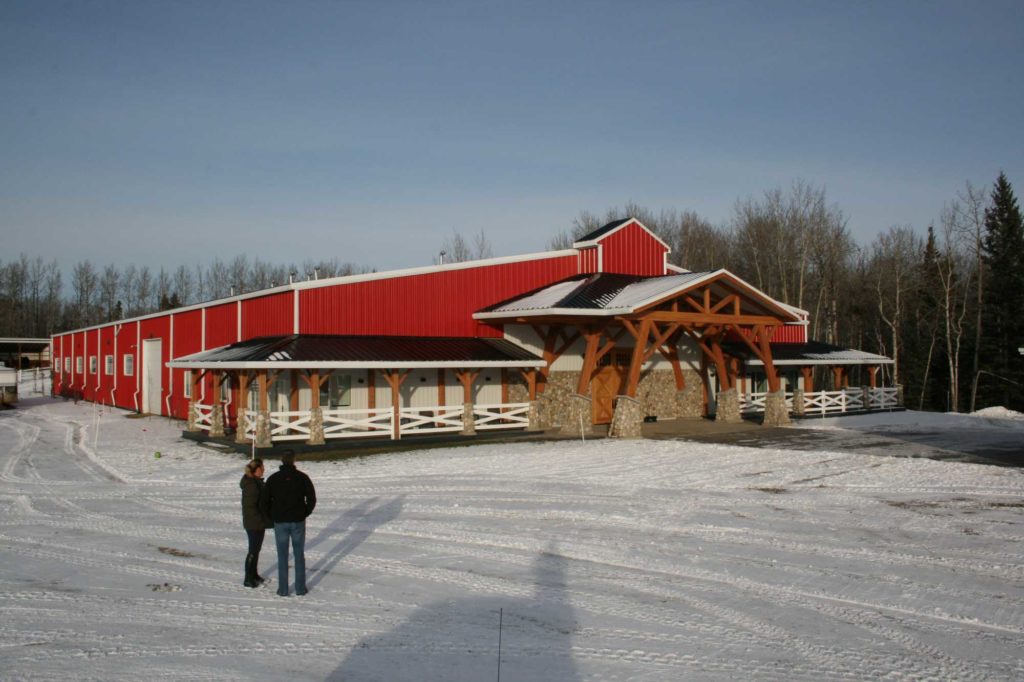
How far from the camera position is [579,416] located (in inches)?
935

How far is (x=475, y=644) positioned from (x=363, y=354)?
48.0 feet

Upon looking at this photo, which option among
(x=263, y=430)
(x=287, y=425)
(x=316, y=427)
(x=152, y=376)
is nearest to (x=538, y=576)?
(x=263, y=430)

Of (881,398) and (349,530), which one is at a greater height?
(881,398)

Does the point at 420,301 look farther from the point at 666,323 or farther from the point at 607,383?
the point at 666,323

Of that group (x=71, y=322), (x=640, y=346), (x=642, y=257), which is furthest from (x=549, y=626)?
(x=71, y=322)

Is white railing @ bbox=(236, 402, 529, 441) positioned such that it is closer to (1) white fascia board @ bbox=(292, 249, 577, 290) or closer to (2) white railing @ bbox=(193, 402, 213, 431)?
(2) white railing @ bbox=(193, 402, 213, 431)

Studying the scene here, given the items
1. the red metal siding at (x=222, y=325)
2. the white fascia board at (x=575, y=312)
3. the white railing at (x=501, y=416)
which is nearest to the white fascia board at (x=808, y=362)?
the white fascia board at (x=575, y=312)

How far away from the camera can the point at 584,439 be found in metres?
22.7

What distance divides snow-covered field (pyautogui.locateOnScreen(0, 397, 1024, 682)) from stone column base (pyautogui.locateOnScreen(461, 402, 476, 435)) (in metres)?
5.24

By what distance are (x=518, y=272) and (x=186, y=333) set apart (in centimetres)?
1249

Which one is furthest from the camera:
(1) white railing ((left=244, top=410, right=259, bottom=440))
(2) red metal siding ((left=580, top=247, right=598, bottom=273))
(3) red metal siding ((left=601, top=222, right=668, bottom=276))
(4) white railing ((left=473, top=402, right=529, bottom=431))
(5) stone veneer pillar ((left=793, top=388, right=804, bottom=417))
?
(5) stone veneer pillar ((left=793, top=388, right=804, bottom=417))

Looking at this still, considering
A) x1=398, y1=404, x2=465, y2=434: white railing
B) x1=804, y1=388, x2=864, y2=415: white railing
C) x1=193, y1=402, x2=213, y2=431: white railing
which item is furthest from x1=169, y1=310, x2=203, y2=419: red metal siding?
x1=804, y1=388, x2=864, y2=415: white railing

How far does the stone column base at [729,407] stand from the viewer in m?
27.8

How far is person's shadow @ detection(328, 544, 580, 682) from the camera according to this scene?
6.57m
